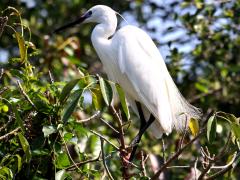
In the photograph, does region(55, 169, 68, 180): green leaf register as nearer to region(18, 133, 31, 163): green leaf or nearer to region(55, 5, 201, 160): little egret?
region(18, 133, 31, 163): green leaf

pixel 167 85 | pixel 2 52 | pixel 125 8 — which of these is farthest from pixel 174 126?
pixel 2 52

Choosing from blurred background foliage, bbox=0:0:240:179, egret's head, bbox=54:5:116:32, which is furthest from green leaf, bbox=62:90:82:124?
egret's head, bbox=54:5:116:32

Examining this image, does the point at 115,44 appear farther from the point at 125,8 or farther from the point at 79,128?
the point at 125,8

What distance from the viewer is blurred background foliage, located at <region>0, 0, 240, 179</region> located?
2418 millimetres

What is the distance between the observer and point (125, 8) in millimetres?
5219

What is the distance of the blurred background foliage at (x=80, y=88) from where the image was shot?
2.42 metres

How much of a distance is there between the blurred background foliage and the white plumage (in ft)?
0.72

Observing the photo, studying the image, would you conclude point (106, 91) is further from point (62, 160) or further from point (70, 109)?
point (62, 160)

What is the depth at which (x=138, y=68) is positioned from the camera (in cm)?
334

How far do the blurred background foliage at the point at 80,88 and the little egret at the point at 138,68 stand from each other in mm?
215

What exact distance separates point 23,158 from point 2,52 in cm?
308

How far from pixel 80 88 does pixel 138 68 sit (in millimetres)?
1209

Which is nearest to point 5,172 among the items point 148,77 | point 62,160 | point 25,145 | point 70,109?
point 25,145

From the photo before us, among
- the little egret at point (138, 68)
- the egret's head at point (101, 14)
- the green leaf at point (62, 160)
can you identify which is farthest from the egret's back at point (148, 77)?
the green leaf at point (62, 160)
